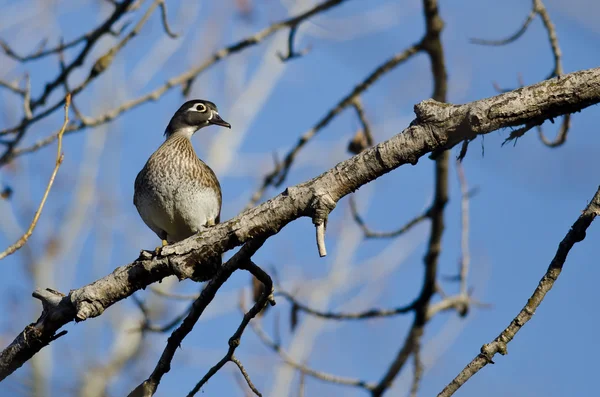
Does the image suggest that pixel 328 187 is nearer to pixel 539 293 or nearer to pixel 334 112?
pixel 539 293

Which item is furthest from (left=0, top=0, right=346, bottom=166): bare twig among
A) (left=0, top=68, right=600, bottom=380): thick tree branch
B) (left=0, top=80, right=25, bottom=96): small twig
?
(left=0, top=68, right=600, bottom=380): thick tree branch

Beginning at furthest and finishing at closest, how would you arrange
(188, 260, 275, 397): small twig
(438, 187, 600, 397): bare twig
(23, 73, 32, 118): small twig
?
1. (23, 73, 32, 118): small twig
2. (188, 260, 275, 397): small twig
3. (438, 187, 600, 397): bare twig

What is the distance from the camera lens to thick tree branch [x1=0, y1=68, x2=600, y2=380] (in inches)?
139

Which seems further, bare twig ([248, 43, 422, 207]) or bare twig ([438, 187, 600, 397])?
bare twig ([248, 43, 422, 207])

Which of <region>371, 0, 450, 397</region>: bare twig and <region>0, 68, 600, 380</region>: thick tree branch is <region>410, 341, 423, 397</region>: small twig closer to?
<region>371, 0, 450, 397</region>: bare twig

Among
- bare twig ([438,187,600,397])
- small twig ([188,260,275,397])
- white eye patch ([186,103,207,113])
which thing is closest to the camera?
bare twig ([438,187,600,397])

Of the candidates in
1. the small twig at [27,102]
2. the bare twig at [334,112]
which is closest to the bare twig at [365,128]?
the bare twig at [334,112]

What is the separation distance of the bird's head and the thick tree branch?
3.73 meters

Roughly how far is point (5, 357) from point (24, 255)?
653 inches

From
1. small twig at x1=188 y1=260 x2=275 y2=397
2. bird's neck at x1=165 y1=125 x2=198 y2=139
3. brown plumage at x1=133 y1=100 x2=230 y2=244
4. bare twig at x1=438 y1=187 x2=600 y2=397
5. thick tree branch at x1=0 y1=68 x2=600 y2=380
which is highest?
bird's neck at x1=165 y1=125 x2=198 y2=139

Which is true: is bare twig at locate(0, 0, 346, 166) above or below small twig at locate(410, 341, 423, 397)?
above

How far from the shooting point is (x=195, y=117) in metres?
7.68

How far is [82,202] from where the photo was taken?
20688 mm

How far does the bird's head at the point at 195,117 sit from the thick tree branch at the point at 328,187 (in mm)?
3734
